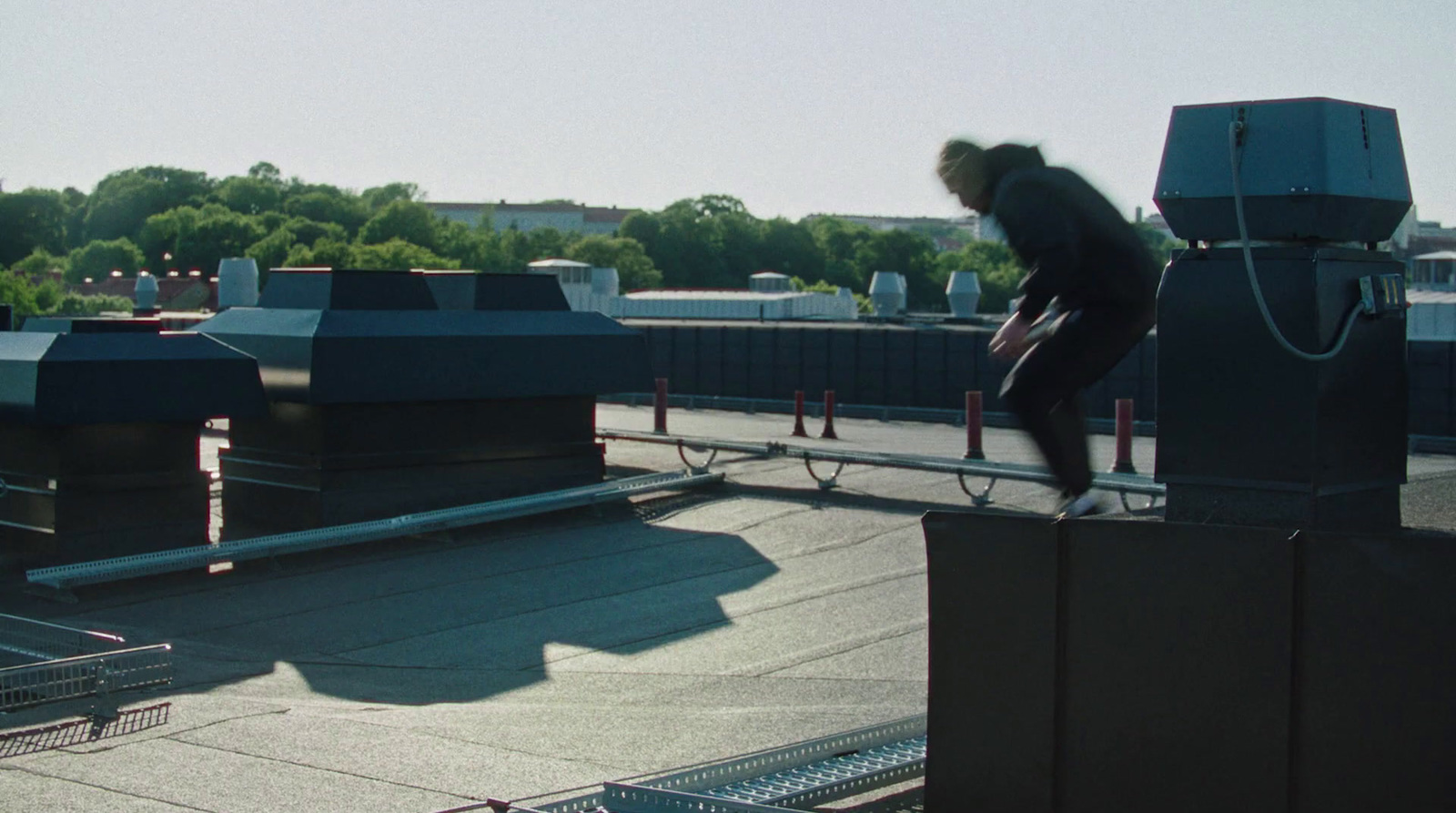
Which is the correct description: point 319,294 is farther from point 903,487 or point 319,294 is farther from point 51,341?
point 903,487

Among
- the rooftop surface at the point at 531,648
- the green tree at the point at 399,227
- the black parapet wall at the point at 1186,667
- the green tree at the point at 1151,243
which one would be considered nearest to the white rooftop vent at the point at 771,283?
the rooftop surface at the point at 531,648

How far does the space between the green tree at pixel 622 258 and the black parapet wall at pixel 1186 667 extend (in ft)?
436

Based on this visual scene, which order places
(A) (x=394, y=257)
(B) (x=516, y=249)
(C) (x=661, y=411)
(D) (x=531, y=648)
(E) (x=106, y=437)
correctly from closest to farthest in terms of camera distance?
1. (D) (x=531, y=648)
2. (E) (x=106, y=437)
3. (C) (x=661, y=411)
4. (A) (x=394, y=257)
5. (B) (x=516, y=249)

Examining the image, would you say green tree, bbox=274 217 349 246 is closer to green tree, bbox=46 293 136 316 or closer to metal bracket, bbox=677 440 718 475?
green tree, bbox=46 293 136 316

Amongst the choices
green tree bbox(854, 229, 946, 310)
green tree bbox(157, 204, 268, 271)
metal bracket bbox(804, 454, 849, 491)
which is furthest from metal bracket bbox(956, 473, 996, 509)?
green tree bbox(157, 204, 268, 271)

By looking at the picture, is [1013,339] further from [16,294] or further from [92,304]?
[92,304]

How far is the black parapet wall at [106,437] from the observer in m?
13.2

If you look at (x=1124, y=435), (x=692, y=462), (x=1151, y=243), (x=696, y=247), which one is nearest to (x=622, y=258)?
(x=696, y=247)

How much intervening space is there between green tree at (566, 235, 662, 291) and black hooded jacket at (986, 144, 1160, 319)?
5179 inches

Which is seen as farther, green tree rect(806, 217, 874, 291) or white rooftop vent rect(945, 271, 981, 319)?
green tree rect(806, 217, 874, 291)

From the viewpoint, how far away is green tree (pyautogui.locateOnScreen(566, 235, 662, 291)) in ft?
472

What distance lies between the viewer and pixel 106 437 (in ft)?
44.5

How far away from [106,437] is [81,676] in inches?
236

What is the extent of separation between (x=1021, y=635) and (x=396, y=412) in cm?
1193
